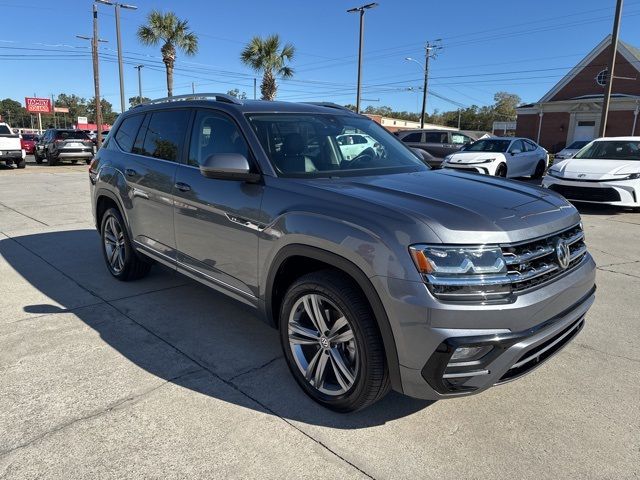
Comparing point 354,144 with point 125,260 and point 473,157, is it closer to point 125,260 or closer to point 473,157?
point 125,260

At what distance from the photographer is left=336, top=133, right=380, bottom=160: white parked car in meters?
3.67

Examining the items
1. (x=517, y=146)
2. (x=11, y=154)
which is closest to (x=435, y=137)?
(x=517, y=146)

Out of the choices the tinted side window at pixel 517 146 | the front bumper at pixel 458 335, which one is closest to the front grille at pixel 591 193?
the tinted side window at pixel 517 146

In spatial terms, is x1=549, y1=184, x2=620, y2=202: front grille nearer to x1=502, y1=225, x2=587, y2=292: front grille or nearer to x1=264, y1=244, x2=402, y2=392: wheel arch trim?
x1=502, y1=225, x2=587, y2=292: front grille

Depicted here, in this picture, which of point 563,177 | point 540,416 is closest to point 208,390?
point 540,416

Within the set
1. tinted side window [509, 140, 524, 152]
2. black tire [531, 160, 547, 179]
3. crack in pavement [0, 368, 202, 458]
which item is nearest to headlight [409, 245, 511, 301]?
crack in pavement [0, 368, 202, 458]

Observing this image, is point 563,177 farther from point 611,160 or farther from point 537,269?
point 537,269

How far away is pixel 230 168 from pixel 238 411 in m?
1.47

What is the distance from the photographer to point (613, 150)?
34.0 ft

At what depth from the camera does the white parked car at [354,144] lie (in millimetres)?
3670

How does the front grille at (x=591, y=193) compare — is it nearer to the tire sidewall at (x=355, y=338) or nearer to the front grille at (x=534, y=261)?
the front grille at (x=534, y=261)

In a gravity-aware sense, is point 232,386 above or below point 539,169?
below

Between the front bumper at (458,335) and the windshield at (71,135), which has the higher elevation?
the windshield at (71,135)

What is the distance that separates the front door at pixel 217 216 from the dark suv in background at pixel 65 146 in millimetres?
20869
